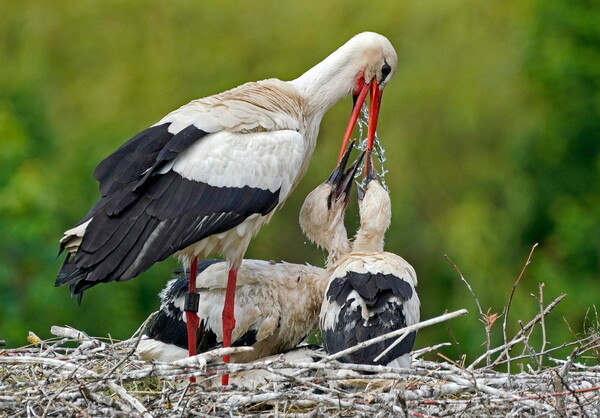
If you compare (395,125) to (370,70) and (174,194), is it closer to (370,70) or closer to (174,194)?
(370,70)

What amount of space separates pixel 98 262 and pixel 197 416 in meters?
1.04

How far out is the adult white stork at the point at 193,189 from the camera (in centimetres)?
A: 715

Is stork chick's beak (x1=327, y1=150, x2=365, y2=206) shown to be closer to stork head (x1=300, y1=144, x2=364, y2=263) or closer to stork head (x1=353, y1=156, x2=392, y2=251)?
stork head (x1=300, y1=144, x2=364, y2=263)

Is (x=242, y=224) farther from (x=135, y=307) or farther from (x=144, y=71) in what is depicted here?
(x=144, y=71)

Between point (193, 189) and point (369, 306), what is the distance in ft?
3.50

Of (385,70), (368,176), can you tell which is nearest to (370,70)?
(385,70)

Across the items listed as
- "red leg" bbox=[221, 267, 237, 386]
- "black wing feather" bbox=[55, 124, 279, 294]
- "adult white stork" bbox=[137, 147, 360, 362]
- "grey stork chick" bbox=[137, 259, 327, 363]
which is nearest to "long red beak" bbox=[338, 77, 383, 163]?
"adult white stork" bbox=[137, 147, 360, 362]

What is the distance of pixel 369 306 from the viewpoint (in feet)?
23.4

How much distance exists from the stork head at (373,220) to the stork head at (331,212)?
0.41 ft

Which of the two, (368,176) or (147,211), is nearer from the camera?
(147,211)

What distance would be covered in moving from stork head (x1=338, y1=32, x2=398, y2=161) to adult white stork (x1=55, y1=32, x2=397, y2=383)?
1.65ft

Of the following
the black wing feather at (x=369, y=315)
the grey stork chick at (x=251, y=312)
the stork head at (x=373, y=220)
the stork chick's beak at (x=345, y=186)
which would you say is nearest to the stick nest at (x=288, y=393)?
the black wing feather at (x=369, y=315)

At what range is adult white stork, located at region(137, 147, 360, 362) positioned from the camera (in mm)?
7773

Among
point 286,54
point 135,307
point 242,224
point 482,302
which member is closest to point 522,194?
point 482,302
